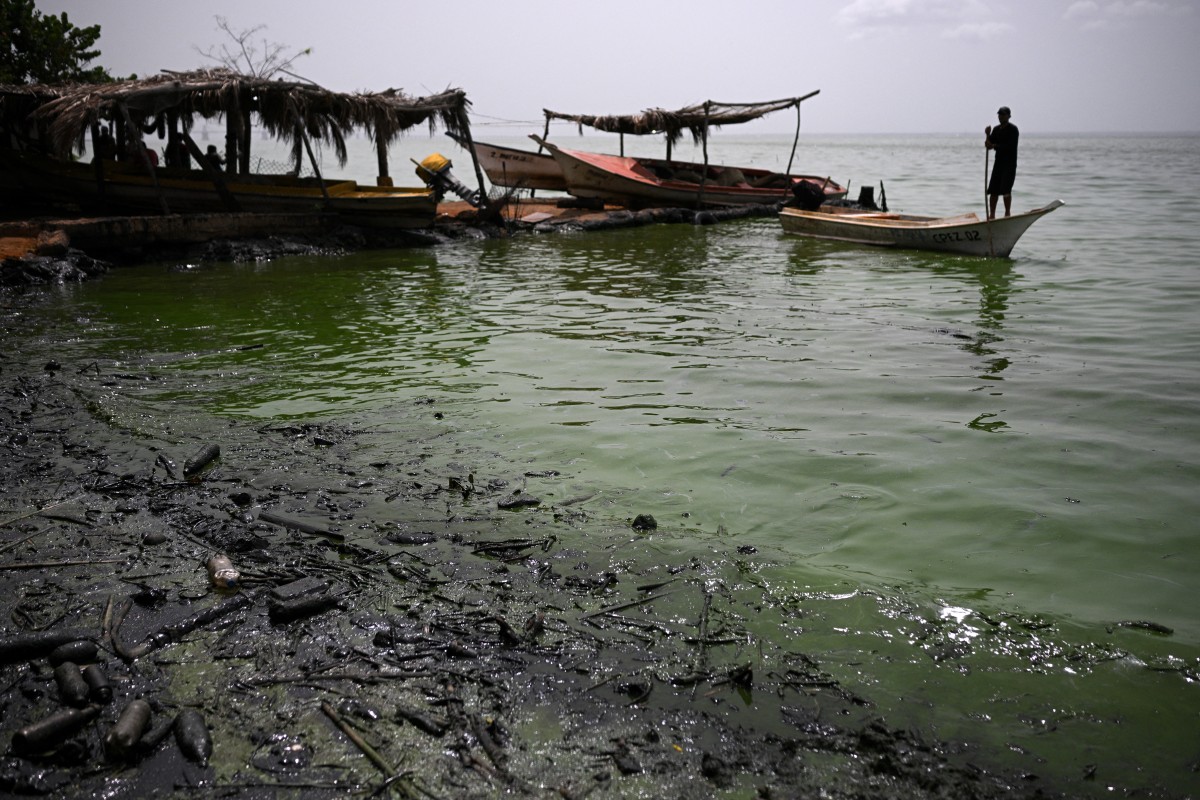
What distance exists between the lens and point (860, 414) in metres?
7.27

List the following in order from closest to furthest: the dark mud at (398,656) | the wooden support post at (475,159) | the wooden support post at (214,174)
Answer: the dark mud at (398,656) → the wooden support post at (214,174) → the wooden support post at (475,159)

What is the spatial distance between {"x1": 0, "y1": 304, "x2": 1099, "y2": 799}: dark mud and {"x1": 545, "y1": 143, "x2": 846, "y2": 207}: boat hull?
20.5m

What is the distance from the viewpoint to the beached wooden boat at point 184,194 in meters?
17.8

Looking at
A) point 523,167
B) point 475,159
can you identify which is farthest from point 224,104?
point 523,167

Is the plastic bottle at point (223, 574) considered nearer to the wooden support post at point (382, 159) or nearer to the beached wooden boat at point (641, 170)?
the wooden support post at point (382, 159)

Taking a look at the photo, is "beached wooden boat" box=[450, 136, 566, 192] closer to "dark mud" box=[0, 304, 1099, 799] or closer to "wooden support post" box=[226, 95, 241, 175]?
"wooden support post" box=[226, 95, 241, 175]

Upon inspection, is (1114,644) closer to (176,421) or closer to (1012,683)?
(1012,683)

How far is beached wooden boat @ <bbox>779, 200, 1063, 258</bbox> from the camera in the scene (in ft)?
51.0

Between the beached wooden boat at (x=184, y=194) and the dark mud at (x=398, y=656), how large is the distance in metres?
14.1

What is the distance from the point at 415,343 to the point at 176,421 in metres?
3.64

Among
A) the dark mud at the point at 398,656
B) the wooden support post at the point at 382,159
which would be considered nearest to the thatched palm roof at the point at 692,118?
the wooden support post at the point at 382,159

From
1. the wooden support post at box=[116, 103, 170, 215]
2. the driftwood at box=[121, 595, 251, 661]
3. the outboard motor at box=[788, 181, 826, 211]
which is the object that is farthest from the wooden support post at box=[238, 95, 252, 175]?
the driftwood at box=[121, 595, 251, 661]

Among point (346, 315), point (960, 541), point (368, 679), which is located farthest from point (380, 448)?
point (346, 315)

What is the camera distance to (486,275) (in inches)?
618
